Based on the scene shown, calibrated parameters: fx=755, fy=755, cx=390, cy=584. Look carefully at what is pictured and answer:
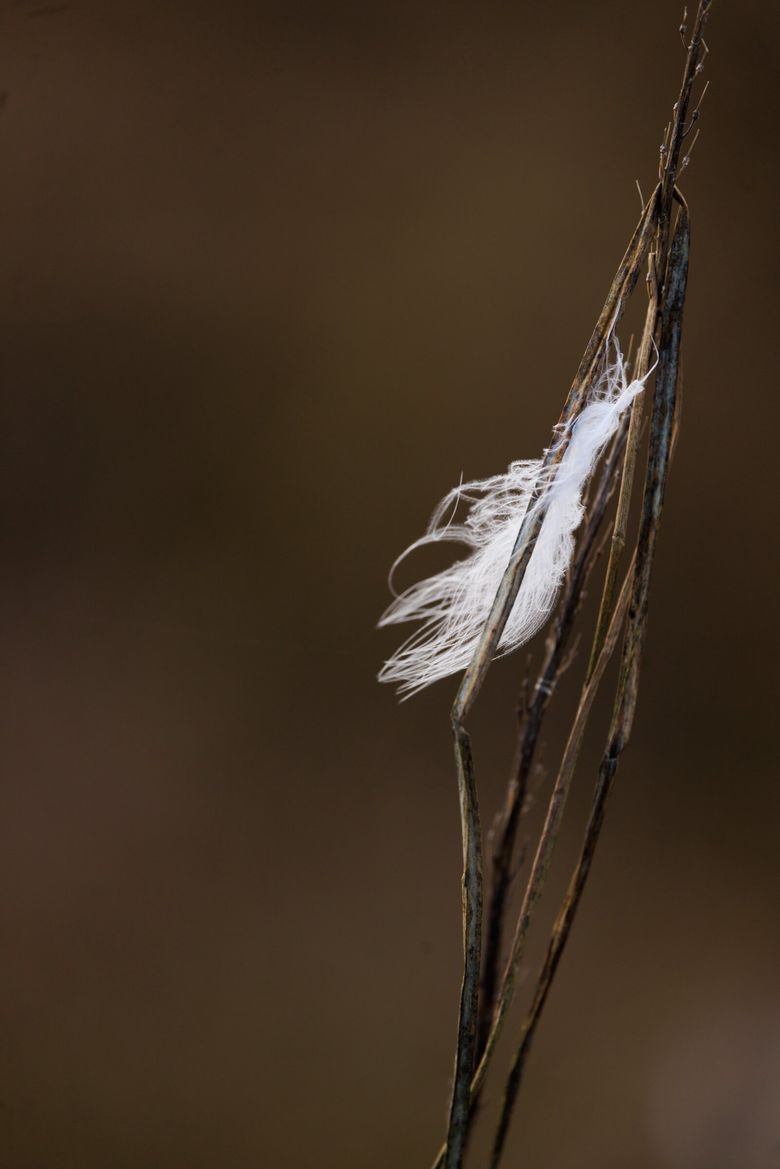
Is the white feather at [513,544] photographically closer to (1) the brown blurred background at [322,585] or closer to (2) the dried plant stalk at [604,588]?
(2) the dried plant stalk at [604,588]

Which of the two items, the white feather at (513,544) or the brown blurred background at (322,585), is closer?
the white feather at (513,544)

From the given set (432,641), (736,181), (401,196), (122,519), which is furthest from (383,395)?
(432,641)

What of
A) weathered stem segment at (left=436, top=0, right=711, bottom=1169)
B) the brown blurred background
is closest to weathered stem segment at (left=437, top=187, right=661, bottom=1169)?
weathered stem segment at (left=436, top=0, right=711, bottom=1169)

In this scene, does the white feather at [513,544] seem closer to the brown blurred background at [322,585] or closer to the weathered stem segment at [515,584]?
the weathered stem segment at [515,584]

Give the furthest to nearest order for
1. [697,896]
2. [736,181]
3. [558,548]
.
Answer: [697,896] < [736,181] < [558,548]

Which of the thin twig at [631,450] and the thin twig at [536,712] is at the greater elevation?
the thin twig at [631,450]

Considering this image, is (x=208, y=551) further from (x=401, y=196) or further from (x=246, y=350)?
(x=401, y=196)

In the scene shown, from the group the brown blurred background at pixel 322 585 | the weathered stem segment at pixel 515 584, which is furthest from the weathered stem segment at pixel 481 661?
the brown blurred background at pixel 322 585

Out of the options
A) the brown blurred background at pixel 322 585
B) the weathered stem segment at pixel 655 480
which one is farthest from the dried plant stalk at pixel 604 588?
the brown blurred background at pixel 322 585
